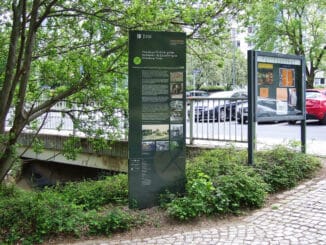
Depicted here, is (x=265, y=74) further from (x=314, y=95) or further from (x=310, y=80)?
(x=310, y=80)

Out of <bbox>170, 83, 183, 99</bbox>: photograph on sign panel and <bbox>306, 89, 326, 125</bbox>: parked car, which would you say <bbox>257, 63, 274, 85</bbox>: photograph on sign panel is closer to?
<bbox>170, 83, 183, 99</bbox>: photograph on sign panel

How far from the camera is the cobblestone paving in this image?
14.3ft

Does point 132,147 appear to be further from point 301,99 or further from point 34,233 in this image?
point 301,99

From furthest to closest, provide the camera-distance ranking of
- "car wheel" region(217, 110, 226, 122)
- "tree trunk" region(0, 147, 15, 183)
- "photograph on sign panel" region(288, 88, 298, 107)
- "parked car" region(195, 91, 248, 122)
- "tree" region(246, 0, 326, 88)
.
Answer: "tree" region(246, 0, 326, 88)
"car wheel" region(217, 110, 226, 122)
"parked car" region(195, 91, 248, 122)
"photograph on sign panel" region(288, 88, 298, 107)
"tree trunk" region(0, 147, 15, 183)

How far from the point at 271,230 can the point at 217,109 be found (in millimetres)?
5080

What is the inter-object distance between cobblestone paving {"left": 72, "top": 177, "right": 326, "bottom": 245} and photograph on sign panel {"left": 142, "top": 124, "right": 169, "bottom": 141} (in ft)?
4.65

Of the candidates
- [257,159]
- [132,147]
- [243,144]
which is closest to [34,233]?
[132,147]

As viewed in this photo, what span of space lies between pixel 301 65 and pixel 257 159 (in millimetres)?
2286

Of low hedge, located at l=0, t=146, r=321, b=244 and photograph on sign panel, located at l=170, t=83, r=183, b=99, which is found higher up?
photograph on sign panel, located at l=170, t=83, r=183, b=99

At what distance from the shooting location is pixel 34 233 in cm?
482

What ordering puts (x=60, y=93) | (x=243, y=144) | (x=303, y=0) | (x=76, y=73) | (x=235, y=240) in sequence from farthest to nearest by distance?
(x=303, y=0)
(x=243, y=144)
(x=60, y=93)
(x=76, y=73)
(x=235, y=240)

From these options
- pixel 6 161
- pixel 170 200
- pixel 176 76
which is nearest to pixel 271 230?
pixel 170 200

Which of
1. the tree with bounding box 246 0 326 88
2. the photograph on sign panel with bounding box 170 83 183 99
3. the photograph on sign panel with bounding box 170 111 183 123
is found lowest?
the photograph on sign panel with bounding box 170 111 183 123

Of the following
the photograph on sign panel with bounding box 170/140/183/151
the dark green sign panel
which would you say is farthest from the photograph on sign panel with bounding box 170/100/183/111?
the photograph on sign panel with bounding box 170/140/183/151
